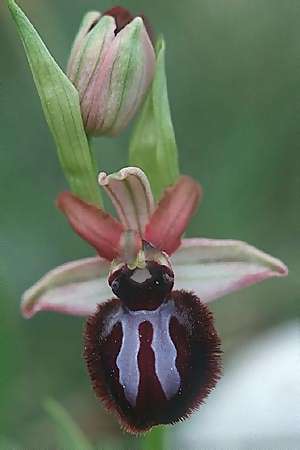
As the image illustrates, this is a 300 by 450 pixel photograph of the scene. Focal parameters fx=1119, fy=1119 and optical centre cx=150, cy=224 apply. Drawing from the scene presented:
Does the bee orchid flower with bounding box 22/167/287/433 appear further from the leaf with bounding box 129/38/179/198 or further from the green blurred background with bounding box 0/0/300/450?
the green blurred background with bounding box 0/0/300/450

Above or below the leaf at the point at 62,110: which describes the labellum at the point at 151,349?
below

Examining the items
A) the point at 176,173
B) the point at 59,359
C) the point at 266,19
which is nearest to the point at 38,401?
the point at 59,359

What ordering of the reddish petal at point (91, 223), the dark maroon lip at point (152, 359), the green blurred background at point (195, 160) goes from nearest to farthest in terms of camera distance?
1. the dark maroon lip at point (152, 359)
2. the reddish petal at point (91, 223)
3. the green blurred background at point (195, 160)

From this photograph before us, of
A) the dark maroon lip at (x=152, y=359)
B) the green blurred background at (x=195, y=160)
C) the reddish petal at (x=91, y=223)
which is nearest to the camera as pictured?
the dark maroon lip at (x=152, y=359)

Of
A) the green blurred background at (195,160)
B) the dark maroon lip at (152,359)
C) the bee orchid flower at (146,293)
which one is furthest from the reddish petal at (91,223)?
the green blurred background at (195,160)

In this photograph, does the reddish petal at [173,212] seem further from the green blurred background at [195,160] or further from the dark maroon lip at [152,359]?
the green blurred background at [195,160]

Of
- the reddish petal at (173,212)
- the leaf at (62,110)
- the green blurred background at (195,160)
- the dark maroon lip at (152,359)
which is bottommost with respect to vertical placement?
the green blurred background at (195,160)

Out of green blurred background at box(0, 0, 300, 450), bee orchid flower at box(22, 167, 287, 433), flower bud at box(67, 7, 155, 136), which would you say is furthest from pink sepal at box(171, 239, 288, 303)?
green blurred background at box(0, 0, 300, 450)
